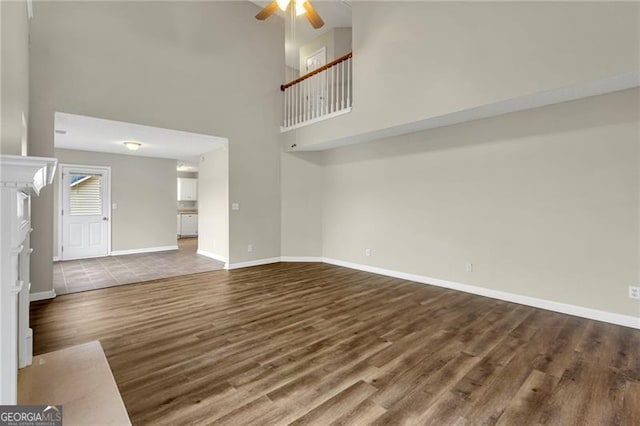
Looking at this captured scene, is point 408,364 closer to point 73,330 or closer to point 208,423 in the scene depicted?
point 208,423

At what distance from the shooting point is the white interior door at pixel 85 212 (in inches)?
255

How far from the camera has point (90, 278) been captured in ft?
16.2

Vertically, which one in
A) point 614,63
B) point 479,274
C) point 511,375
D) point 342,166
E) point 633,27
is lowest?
A: point 511,375

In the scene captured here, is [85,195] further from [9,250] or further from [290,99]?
[9,250]

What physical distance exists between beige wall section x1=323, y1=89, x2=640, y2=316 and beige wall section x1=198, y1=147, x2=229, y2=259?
2875 mm

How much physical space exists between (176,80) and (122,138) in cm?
162

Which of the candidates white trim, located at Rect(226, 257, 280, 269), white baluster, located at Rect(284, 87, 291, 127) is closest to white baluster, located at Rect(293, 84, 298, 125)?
white baluster, located at Rect(284, 87, 291, 127)

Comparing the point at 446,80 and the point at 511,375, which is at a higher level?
the point at 446,80

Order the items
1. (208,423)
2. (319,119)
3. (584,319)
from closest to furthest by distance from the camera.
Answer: (208,423)
(584,319)
(319,119)

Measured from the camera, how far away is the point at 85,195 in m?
6.72

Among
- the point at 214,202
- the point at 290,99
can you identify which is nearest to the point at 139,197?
the point at 214,202

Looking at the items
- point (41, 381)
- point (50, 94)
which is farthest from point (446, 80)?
point (50, 94)

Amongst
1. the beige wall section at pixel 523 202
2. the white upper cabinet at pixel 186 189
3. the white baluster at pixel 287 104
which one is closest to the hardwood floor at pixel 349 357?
the beige wall section at pixel 523 202

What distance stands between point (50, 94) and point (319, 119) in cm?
390
